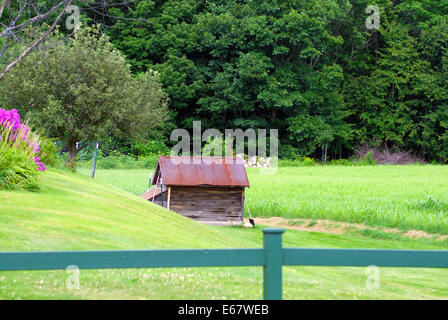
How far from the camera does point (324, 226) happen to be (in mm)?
19266

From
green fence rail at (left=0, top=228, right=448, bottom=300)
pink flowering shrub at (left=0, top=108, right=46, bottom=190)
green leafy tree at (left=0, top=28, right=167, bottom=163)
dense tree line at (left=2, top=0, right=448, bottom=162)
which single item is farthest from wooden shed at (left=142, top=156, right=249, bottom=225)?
dense tree line at (left=2, top=0, right=448, bottom=162)

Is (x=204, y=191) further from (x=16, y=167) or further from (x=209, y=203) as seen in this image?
(x=16, y=167)

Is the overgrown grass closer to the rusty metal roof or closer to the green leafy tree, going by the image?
the rusty metal roof

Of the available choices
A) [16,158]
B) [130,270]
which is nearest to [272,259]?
[130,270]

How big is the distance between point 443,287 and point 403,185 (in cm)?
1830

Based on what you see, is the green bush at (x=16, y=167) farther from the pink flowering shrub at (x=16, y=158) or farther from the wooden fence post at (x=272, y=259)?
the wooden fence post at (x=272, y=259)

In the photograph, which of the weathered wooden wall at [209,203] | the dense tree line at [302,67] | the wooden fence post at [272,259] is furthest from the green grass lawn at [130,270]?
the dense tree line at [302,67]

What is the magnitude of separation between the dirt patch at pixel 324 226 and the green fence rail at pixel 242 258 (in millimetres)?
12642

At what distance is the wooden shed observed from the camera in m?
19.4

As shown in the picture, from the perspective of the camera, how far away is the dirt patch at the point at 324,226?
1745 centimetres

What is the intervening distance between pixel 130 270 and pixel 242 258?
122 inches

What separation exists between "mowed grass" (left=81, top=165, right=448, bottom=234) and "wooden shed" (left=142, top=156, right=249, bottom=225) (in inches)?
87.4

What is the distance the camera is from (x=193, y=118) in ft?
160

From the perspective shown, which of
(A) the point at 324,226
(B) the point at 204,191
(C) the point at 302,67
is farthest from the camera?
(C) the point at 302,67
